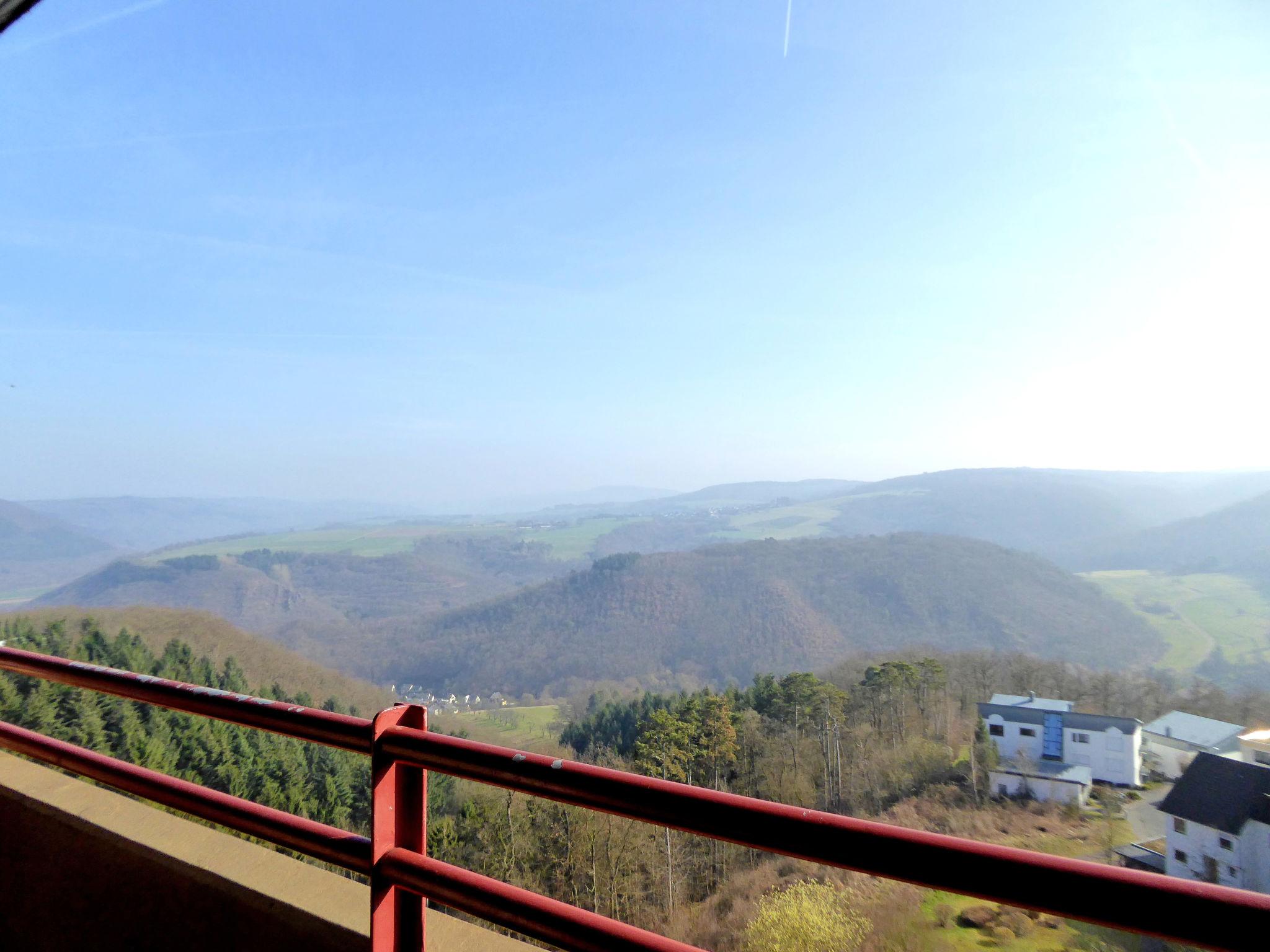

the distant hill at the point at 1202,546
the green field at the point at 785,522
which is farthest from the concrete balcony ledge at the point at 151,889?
the green field at the point at 785,522

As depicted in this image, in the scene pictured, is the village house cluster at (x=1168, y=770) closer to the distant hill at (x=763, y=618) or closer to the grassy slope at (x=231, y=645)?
the distant hill at (x=763, y=618)

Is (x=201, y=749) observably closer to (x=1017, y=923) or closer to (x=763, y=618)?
(x=1017, y=923)

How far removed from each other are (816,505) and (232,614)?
37253 mm

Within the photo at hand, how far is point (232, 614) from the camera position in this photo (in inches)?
1241

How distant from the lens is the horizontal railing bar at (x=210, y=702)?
1463mm

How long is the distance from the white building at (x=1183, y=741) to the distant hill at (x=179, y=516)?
60782 mm

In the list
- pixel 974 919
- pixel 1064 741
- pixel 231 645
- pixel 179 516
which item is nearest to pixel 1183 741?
pixel 1064 741

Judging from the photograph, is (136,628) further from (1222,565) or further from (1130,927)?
(1222,565)

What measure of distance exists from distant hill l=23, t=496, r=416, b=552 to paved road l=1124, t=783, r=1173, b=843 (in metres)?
60.8

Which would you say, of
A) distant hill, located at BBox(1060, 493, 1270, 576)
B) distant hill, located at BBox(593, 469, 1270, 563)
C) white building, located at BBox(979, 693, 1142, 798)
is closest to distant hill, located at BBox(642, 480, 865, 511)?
distant hill, located at BBox(593, 469, 1270, 563)

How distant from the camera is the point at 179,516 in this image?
240 feet

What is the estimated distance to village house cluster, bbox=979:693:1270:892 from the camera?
3.70 m

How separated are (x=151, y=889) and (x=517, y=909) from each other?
167cm

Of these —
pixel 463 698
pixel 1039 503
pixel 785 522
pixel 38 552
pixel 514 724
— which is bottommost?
pixel 463 698
